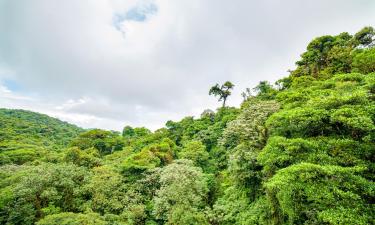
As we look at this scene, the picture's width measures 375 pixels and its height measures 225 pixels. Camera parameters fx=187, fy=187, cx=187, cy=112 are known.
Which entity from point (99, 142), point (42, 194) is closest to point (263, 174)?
point (42, 194)

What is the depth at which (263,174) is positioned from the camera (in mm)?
11984

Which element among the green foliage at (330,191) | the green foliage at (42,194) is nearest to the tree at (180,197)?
the green foliage at (42,194)

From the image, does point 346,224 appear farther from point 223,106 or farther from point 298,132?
point 223,106

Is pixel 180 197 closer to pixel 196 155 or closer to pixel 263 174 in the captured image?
pixel 263 174

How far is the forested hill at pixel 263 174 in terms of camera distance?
7.21 meters

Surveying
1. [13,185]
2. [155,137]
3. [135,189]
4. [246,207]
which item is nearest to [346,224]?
[246,207]

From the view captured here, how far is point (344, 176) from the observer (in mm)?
6820

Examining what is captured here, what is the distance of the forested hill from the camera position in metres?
7.21

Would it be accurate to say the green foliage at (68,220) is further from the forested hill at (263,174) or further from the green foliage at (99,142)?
the green foliage at (99,142)

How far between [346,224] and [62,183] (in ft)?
69.4

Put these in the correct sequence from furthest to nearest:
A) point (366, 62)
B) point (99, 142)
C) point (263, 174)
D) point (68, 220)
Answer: point (99, 142) → point (366, 62) → point (68, 220) → point (263, 174)

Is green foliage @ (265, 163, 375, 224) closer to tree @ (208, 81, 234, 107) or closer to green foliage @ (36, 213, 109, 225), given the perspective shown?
green foliage @ (36, 213, 109, 225)

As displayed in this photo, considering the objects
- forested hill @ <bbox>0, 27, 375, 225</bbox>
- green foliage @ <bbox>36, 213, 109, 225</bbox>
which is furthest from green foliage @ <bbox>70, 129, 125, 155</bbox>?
green foliage @ <bbox>36, 213, 109, 225</bbox>

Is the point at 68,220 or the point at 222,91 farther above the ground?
the point at 222,91
